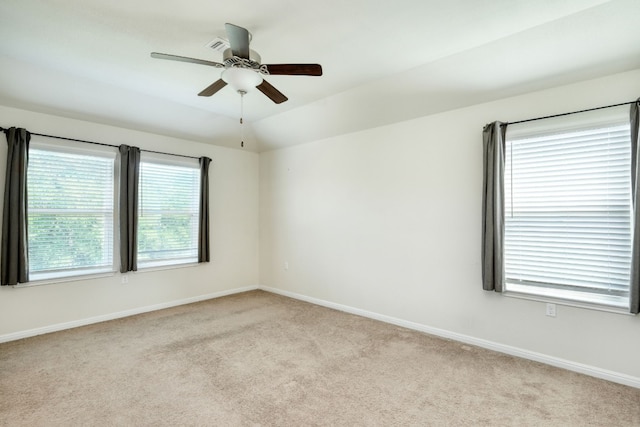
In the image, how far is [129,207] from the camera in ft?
13.5

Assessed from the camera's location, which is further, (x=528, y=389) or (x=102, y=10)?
(x=528, y=389)

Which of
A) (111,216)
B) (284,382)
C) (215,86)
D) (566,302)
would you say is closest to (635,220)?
(566,302)

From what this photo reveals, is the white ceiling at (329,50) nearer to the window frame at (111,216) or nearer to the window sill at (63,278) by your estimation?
the window frame at (111,216)

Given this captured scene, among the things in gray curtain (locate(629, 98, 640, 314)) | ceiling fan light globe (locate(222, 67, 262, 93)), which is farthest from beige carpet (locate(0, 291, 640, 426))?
ceiling fan light globe (locate(222, 67, 262, 93))

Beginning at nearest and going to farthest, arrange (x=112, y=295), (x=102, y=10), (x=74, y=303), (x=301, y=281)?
(x=102, y=10), (x=74, y=303), (x=112, y=295), (x=301, y=281)

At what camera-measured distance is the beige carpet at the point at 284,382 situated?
A: 211 centimetres

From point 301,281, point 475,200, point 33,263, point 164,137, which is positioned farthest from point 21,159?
point 475,200

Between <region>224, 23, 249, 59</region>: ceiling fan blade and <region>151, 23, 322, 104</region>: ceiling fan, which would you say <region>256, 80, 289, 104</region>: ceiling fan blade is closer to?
<region>151, 23, 322, 104</region>: ceiling fan

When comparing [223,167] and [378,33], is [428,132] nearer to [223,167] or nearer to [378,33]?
[378,33]

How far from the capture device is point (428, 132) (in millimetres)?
3635

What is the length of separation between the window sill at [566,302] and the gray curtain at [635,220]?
0.33 ft

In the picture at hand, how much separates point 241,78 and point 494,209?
2.54 metres

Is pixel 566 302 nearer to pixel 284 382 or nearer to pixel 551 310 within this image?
pixel 551 310

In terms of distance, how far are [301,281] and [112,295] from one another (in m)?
2.58
